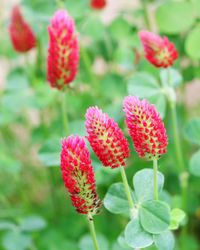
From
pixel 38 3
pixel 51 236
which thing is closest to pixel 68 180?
pixel 51 236

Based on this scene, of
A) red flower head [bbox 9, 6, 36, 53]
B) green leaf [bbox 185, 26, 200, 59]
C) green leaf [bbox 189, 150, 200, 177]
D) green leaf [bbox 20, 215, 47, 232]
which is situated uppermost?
red flower head [bbox 9, 6, 36, 53]

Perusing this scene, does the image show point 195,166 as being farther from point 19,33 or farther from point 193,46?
point 19,33

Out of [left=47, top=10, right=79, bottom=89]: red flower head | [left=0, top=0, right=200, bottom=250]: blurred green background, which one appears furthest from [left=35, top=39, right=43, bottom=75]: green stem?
[left=47, top=10, right=79, bottom=89]: red flower head

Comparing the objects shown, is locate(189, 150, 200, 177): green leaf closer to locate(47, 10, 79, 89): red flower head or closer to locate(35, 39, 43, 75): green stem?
locate(47, 10, 79, 89): red flower head

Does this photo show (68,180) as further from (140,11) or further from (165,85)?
(140,11)

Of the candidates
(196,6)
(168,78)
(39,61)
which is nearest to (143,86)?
Result: (168,78)

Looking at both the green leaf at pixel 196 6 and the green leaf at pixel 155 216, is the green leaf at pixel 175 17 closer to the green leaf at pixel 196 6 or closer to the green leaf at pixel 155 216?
the green leaf at pixel 196 6
